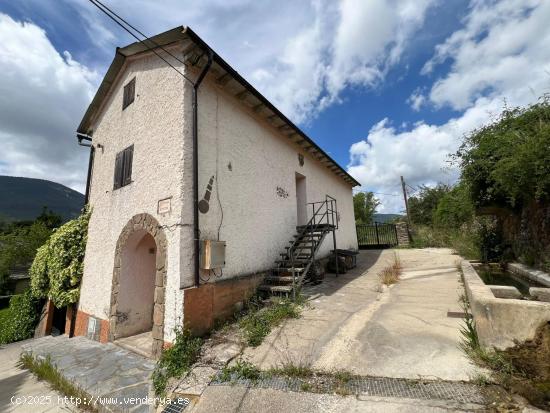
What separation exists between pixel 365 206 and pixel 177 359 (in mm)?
28779

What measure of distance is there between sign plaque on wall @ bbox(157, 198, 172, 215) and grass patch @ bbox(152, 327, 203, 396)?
2123 millimetres

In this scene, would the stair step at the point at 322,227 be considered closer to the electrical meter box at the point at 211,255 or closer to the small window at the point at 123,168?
the electrical meter box at the point at 211,255

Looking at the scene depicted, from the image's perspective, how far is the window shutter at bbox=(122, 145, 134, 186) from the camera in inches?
236

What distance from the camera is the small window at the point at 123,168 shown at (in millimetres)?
6039

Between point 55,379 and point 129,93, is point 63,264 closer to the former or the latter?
point 55,379

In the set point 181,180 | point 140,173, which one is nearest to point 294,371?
point 181,180

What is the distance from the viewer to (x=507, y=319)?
2.56m

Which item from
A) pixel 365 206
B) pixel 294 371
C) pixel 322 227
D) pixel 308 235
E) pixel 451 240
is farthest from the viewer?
pixel 365 206

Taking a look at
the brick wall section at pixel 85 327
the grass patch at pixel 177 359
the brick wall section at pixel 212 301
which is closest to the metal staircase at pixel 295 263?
the brick wall section at pixel 212 301

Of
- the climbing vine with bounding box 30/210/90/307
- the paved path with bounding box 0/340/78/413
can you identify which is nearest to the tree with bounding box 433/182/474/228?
the paved path with bounding box 0/340/78/413

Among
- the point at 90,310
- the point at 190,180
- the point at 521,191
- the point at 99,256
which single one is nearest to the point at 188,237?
the point at 190,180

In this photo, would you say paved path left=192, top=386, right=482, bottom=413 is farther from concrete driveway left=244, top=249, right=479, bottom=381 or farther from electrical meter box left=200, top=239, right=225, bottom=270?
electrical meter box left=200, top=239, right=225, bottom=270

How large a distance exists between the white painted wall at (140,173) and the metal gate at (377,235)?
14826 millimetres

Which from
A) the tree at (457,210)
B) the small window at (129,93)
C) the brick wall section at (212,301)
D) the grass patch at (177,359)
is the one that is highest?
the small window at (129,93)
